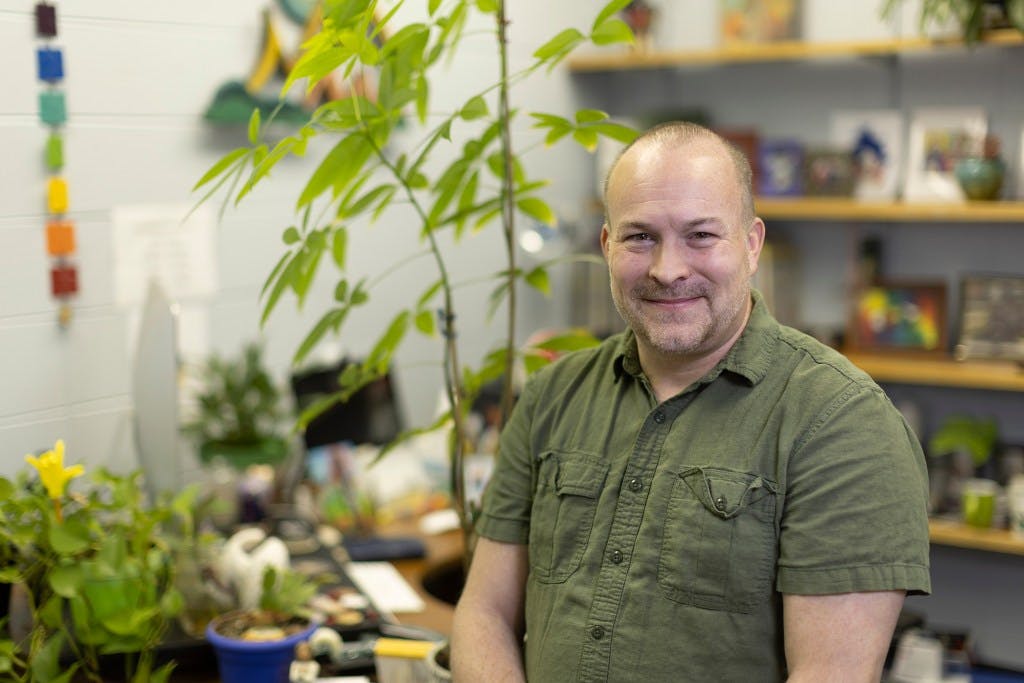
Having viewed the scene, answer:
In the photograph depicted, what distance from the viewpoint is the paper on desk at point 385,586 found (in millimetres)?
2350

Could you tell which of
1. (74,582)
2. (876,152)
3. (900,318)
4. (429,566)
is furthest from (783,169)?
(74,582)

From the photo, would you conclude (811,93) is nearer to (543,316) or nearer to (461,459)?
(543,316)

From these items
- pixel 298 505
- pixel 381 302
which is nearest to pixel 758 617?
pixel 298 505

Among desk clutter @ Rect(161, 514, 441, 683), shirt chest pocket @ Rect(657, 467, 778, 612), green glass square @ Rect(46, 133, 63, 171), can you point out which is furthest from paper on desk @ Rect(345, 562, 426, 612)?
green glass square @ Rect(46, 133, 63, 171)

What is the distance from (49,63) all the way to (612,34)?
1.19 meters

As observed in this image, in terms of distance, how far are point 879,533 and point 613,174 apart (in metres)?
0.60

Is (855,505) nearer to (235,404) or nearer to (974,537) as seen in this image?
(235,404)

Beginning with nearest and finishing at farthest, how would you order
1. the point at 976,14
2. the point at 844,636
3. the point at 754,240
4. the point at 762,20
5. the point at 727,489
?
the point at 844,636 < the point at 727,489 < the point at 754,240 < the point at 976,14 < the point at 762,20

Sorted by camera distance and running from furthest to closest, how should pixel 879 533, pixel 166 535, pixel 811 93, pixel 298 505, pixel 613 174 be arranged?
1. pixel 811 93
2. pixel 298 505
3. pixel 166 535
4. pixel 613 174
5. pixel 879 533

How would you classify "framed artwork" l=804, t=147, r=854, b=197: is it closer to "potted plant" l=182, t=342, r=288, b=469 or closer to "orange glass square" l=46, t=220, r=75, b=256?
"potted plant" l=182, t=342, r=288, b=469

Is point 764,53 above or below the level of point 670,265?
above

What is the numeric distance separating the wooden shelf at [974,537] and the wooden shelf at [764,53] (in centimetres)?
135

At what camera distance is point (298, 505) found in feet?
9.18

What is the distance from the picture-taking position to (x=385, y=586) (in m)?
2.45
